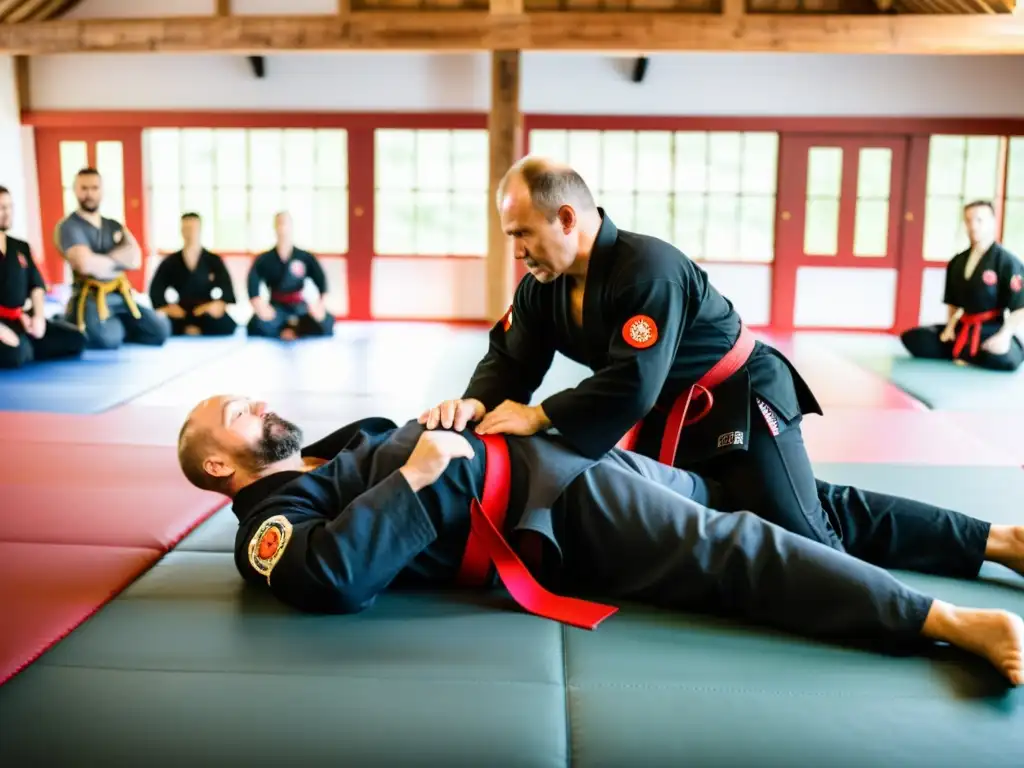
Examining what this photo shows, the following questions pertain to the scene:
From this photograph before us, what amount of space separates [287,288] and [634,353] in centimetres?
642

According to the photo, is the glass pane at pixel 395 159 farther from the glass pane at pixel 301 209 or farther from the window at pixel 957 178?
the window at pixel 957 178

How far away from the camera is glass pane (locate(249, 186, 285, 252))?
1024 cm

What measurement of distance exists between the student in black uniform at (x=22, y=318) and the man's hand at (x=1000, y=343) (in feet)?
19.4

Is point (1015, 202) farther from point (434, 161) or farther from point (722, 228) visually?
point (434, 161)

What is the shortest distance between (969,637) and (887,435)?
8.61 ft

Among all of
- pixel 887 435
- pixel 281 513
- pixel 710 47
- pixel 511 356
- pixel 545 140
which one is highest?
pixel 710 47

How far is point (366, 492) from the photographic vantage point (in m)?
2.17

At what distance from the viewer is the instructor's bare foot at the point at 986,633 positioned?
194 cm

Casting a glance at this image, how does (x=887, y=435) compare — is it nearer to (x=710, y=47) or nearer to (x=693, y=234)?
(x=710, y=47)

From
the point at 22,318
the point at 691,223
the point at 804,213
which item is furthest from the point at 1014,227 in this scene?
the point at 22,318

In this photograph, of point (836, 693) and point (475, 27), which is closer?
point (836, 693)

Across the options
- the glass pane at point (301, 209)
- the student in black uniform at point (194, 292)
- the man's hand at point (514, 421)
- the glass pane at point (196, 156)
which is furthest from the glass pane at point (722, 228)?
the man's hand at point (514, 421)

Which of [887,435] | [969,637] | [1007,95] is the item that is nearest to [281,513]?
[969,637]

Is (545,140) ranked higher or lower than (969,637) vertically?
higher
